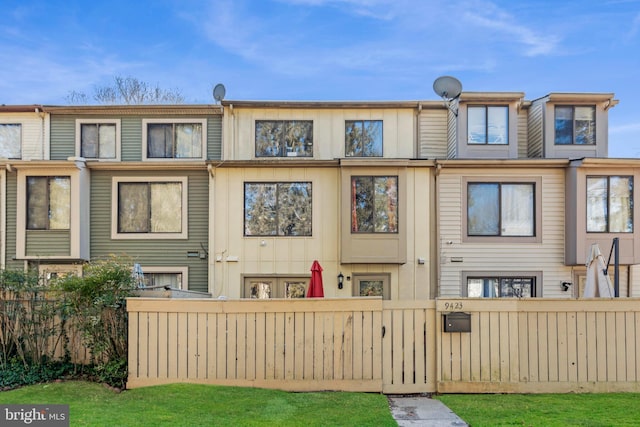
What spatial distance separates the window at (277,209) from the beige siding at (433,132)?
412 cm

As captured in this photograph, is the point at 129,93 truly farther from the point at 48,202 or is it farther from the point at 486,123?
the point at 486,123

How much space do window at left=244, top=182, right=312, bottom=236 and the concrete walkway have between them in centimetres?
695

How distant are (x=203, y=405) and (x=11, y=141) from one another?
13.0 m

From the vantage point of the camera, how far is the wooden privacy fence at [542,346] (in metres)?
6.70

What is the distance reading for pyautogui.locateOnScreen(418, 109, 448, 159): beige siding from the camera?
14398mm

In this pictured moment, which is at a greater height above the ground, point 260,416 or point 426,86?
point 426,86

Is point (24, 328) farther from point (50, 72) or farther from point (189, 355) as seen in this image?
point (50, 72)

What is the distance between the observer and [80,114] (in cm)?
1438

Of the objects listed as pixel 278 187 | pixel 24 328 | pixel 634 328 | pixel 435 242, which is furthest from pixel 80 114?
pixel 634 328

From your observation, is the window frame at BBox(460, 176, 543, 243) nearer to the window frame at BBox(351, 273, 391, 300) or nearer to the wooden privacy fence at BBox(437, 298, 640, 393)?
the window frame at BBox(351, 273, 391, 300)

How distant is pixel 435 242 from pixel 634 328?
6.37 metres

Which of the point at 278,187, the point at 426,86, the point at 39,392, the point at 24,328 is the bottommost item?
the point at 39,392

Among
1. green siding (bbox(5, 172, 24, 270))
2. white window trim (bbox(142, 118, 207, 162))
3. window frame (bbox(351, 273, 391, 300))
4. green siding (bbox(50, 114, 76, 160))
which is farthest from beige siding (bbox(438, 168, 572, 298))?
green siding (bbox(5, 172, 24, 270))

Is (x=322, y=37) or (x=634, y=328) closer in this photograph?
(x=634, y=328)
